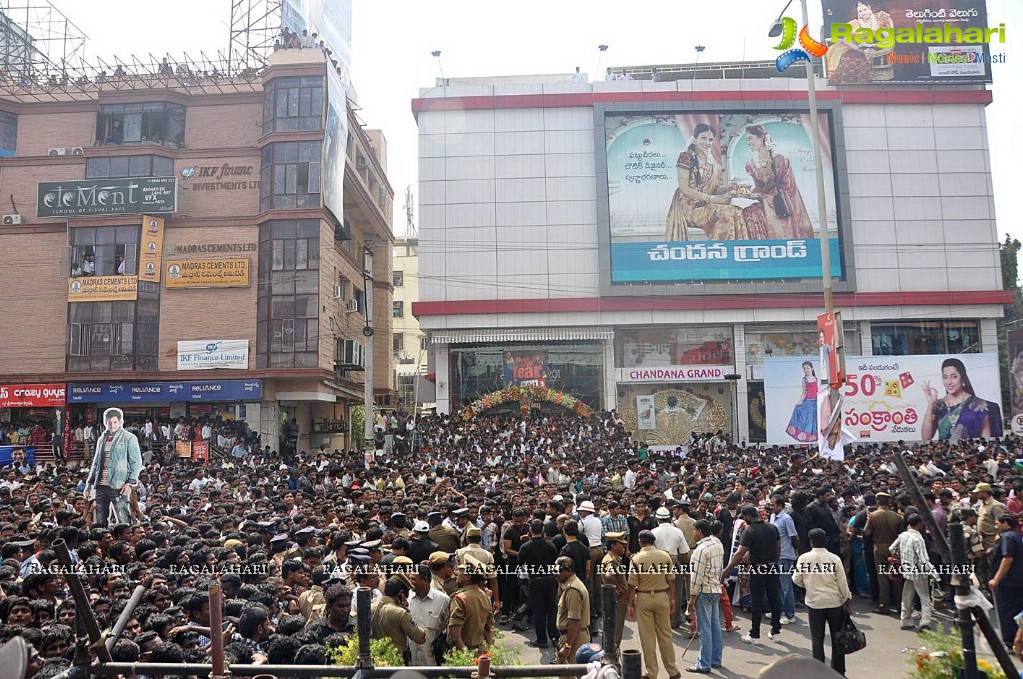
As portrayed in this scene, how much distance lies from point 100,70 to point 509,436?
2482 cm

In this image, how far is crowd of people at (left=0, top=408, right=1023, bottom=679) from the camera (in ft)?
19.8

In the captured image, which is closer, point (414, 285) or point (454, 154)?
point (454, 154)

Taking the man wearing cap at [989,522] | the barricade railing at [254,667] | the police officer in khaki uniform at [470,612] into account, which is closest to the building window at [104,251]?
the police officer in khaki uniform at [470,612]

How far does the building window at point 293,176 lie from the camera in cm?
3187

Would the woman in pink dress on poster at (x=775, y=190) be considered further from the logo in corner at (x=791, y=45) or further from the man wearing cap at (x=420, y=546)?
the man wearing cap at (x=420, y=546)

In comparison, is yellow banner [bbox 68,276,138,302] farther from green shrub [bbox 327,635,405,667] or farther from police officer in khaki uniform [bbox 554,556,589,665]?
green shrub [bbox 327,635,405,667]

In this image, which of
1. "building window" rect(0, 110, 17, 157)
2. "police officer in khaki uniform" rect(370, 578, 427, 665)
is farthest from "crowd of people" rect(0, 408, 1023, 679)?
"building window" rect(0, 110, 17, 157)

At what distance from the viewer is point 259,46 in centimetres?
3434

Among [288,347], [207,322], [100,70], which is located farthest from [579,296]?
[100,70]

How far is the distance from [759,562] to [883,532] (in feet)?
8.47

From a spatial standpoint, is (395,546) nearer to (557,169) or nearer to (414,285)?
(557,169)

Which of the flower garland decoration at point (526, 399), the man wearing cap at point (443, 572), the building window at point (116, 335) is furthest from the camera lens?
the flower garland decoration at point (526, 399)

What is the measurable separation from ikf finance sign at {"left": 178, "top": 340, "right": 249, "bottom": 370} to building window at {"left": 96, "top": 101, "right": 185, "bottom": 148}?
925cm

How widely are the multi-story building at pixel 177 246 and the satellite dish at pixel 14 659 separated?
95.4 feet
